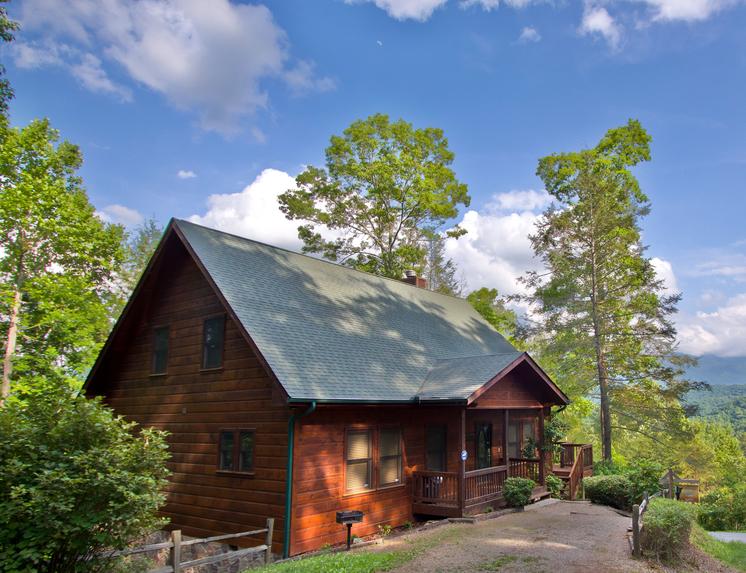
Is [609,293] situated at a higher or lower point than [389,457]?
higher

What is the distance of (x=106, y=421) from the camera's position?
8.28m

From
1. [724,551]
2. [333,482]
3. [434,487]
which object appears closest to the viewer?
[333,482]

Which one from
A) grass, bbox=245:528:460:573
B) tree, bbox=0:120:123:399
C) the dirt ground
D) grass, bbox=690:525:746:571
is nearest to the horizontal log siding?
grass, bbox=245:528:460:573

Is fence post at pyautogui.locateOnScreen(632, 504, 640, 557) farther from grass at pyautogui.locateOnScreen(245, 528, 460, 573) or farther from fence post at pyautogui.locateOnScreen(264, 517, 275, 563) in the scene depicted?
fence post at pyautogui.locateOnScreen(264, 517, 275, 563)

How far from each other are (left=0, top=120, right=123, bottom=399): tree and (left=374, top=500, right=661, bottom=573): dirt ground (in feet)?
66.9

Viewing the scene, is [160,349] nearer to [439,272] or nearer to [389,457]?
[389,457]

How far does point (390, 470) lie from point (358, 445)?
1.47 metres

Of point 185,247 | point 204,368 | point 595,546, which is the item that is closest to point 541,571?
point 595,546

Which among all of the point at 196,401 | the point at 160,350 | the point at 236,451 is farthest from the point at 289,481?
the point at 160,350

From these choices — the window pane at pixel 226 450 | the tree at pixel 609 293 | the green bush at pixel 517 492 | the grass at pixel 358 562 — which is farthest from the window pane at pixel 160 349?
the tree at pixel 609 293

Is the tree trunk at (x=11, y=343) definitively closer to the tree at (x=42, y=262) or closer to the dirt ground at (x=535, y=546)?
the tree at (x=42, y=262)

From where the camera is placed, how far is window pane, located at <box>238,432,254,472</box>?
12250 mm

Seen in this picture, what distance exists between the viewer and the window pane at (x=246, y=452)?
12.2m

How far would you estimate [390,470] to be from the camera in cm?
1381
